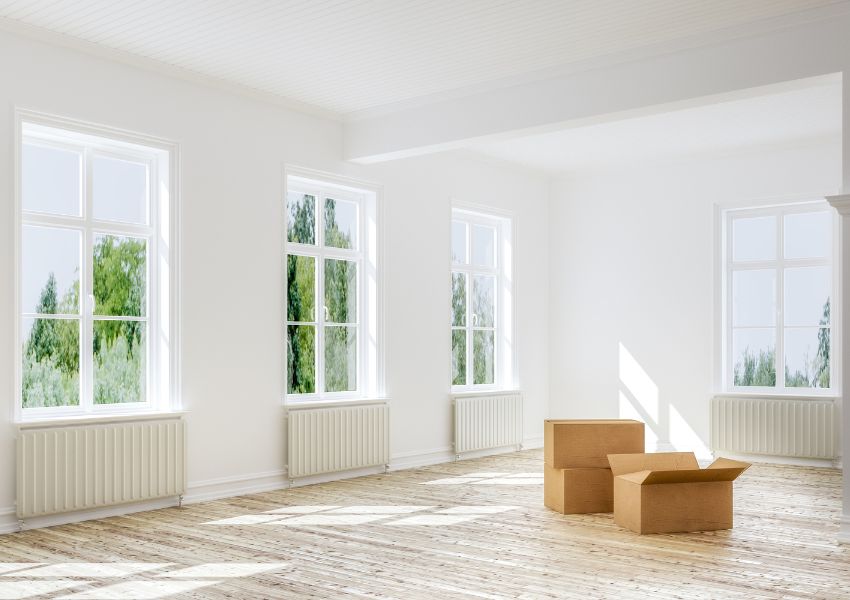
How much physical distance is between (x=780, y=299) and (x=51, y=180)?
6666 mm

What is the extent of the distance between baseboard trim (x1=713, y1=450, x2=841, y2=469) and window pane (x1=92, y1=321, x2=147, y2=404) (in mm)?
5605

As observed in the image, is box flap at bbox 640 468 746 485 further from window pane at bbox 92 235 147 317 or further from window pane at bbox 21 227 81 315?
window pane at bbox 21 227 81 315

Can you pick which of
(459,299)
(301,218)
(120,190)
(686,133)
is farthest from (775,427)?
(120,190)

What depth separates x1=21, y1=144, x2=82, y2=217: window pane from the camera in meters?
5.83

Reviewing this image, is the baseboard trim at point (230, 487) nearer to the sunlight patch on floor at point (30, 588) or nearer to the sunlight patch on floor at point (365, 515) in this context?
the sunlight patch on floor at point (365, 515)

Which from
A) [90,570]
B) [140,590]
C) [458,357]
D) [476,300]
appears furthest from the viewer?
[476,300]

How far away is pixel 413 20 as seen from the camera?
5.46 m

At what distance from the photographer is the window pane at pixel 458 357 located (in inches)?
360

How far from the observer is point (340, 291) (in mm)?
7996

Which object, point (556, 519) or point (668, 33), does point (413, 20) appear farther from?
point (556, 519)

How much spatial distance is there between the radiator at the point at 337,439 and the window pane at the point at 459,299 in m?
1.56

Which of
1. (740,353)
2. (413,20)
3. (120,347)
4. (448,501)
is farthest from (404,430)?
(413,20)

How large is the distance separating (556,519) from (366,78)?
3403 millimetres

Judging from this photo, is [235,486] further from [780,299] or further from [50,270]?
[780,299]
